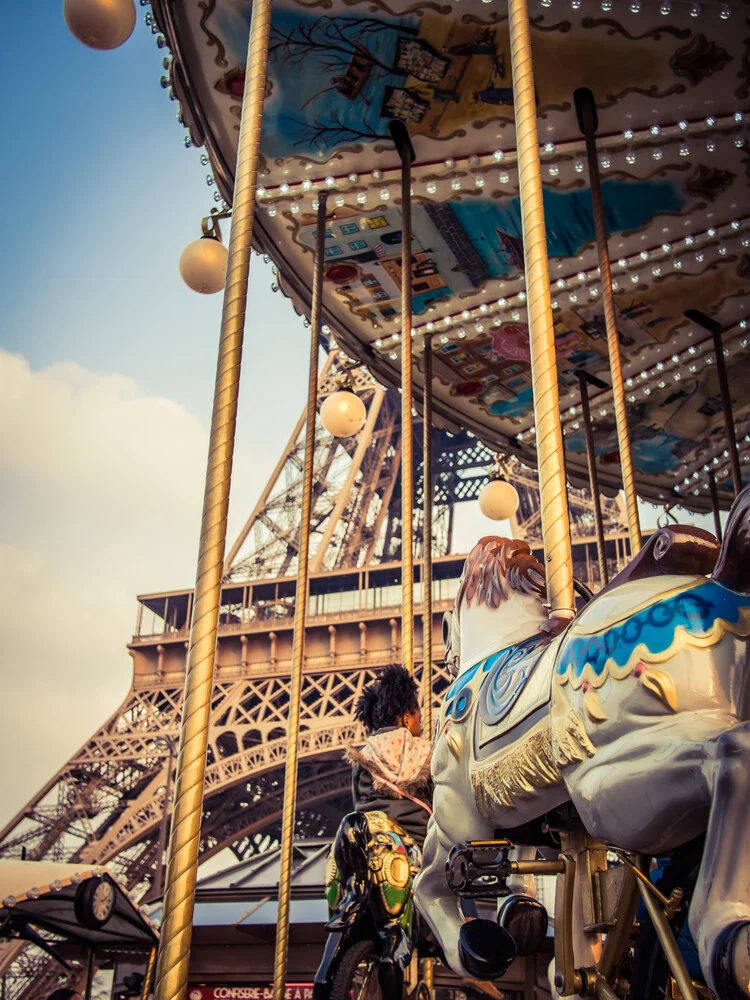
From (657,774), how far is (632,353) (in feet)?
16.4

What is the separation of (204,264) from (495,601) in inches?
99.4

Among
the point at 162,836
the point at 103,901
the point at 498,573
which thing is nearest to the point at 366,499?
the point at 162,836

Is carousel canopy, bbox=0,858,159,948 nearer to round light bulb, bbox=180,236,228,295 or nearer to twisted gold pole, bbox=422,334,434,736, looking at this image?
twisted gold pole, bbox=422,334,434,736

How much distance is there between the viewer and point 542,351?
2.51 meters

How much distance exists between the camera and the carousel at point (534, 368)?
1731 millimetres

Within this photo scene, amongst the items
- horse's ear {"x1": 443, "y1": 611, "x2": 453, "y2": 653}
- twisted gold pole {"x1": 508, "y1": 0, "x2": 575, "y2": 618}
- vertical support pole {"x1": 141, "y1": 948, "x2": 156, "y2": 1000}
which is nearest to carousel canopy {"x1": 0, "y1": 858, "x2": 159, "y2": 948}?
vertical support pole {"x1": 141, "y1": 948, "x2": 156, "y2": 1000}

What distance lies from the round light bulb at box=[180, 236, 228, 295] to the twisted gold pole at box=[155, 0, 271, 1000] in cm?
200

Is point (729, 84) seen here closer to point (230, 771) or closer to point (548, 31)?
point (548, 31)

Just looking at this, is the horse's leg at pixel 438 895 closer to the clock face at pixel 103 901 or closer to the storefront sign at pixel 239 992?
the clock face at pixel 103 901

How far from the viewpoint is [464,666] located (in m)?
2.87

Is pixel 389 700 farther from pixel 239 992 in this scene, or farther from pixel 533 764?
pixel 239 992

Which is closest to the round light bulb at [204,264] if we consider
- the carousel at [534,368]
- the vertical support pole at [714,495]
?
the carousel at [534,368]

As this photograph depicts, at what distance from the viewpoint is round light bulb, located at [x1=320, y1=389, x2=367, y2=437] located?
609 centimetres

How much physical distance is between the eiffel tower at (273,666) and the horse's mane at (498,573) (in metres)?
10.6
